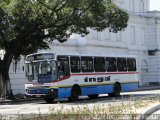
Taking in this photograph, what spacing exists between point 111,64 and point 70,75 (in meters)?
5.08

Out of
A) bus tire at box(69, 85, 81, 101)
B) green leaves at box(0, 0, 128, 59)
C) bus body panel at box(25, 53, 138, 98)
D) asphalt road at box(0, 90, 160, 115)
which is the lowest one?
asphalt road at box(0, 90, 160, 115)

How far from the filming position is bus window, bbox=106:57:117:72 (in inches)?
1310

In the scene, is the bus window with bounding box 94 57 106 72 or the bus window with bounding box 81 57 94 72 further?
the bus window with bounding box 94 57 106 72

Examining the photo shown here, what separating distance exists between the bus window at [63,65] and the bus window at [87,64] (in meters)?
1.68

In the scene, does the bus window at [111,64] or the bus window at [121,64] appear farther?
the bus window at [121,64]

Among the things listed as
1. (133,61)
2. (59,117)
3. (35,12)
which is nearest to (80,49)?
(133,61)

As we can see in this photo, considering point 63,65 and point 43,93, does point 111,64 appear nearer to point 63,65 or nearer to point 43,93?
point 63,65

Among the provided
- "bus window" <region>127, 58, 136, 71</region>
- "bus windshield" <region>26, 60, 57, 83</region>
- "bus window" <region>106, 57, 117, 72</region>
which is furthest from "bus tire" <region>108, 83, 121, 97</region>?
"bus windshield" <region>26, 60, 57, 83</region>

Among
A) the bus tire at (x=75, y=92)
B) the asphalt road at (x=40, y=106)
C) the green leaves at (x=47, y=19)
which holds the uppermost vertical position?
the green leaves at (x=47, y=19)

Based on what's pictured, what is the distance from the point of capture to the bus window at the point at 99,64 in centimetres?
3198

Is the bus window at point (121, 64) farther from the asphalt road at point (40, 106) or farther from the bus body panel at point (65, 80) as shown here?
the asphalt road at point (40, 106)

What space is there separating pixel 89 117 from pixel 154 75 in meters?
56.0

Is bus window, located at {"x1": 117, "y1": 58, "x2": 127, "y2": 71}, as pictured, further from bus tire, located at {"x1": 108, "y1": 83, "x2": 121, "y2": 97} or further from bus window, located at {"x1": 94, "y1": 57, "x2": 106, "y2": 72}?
bus window, located at {"x1": 94, "y1": 57, "x2": 106, "y2": 72}

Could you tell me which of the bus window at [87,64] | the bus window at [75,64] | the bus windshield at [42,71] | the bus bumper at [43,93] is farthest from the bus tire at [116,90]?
the bus windshield at [42,71]
